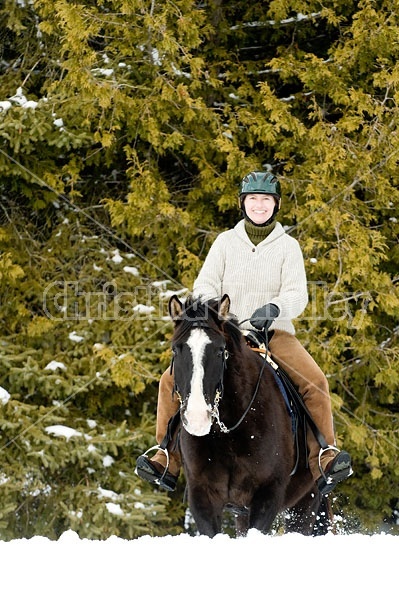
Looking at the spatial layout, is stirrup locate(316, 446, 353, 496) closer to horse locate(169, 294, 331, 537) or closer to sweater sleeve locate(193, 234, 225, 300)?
horse locate(169, 294, 331, 537)

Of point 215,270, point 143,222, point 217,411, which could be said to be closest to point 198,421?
point 217,411

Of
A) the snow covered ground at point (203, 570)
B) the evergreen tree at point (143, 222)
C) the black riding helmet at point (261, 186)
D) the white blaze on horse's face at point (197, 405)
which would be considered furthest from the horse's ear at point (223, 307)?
the evergreen tree at point (143, 222)

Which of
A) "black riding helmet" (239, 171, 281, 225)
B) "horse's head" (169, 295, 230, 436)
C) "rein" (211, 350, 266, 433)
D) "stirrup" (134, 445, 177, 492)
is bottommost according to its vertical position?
"stirrup" (134, 445, 177, 492)

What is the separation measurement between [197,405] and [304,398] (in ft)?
5.36

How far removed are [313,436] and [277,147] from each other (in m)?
6.50

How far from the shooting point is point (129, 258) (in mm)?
12023

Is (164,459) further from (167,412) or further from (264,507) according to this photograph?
(264,507)

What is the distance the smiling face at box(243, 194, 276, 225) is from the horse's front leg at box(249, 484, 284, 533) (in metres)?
2.07

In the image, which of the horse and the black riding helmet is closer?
the horse

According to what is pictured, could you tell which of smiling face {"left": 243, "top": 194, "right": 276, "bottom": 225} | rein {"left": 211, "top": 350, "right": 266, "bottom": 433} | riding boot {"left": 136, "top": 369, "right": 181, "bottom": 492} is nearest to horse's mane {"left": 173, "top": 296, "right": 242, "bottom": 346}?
rein {"left": 211, "top": 350, "right": 266, "bottom": 433}

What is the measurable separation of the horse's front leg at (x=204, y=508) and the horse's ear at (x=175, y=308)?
1127mm

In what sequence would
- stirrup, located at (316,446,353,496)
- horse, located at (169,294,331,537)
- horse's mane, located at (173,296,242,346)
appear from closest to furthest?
horse, located at (169,294,331,537) → horse's mane, located at (173,296,242,346) → stirrup, located at (316,446,353,496)

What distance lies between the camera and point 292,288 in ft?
20.2

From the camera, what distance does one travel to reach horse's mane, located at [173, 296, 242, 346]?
206 inches
